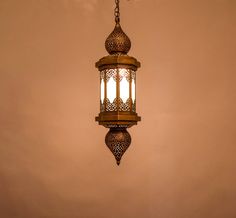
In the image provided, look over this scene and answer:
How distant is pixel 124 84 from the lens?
2.06 m

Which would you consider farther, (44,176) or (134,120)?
(44,176)

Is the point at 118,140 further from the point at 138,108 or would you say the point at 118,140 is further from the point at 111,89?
the point at 138,108

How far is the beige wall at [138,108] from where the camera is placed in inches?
106

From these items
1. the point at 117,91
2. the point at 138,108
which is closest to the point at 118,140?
the point at 117,91

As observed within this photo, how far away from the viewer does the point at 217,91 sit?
9.01 feet

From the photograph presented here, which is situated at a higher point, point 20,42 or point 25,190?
point 20,42

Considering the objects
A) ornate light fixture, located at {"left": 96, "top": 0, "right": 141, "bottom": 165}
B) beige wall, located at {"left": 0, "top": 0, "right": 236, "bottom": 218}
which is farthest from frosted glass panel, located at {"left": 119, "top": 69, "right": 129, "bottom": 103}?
beige wall, located at {"left": 0, "top": 0, "right": 236, "bottom": 218}

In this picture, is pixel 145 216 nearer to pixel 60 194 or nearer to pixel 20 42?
pixel 60 194

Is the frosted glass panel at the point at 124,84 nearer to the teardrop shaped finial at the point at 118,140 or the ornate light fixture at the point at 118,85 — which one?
the ornate light fixture at the point at 118,85

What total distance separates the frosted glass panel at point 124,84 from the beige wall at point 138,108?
0.70 metres

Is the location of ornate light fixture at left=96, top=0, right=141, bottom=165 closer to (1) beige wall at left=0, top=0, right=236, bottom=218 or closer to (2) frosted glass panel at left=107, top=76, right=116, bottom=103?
(2) frosted glass panel at left=107, top=76, right=116, bottom=103

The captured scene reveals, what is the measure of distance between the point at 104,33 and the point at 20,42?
0.64 metres

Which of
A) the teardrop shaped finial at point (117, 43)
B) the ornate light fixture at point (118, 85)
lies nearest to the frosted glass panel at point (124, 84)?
the ornate light fixture at point (118, 85)

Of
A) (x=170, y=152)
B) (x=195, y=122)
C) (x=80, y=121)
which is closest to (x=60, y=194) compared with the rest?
(x=80, y=121)
